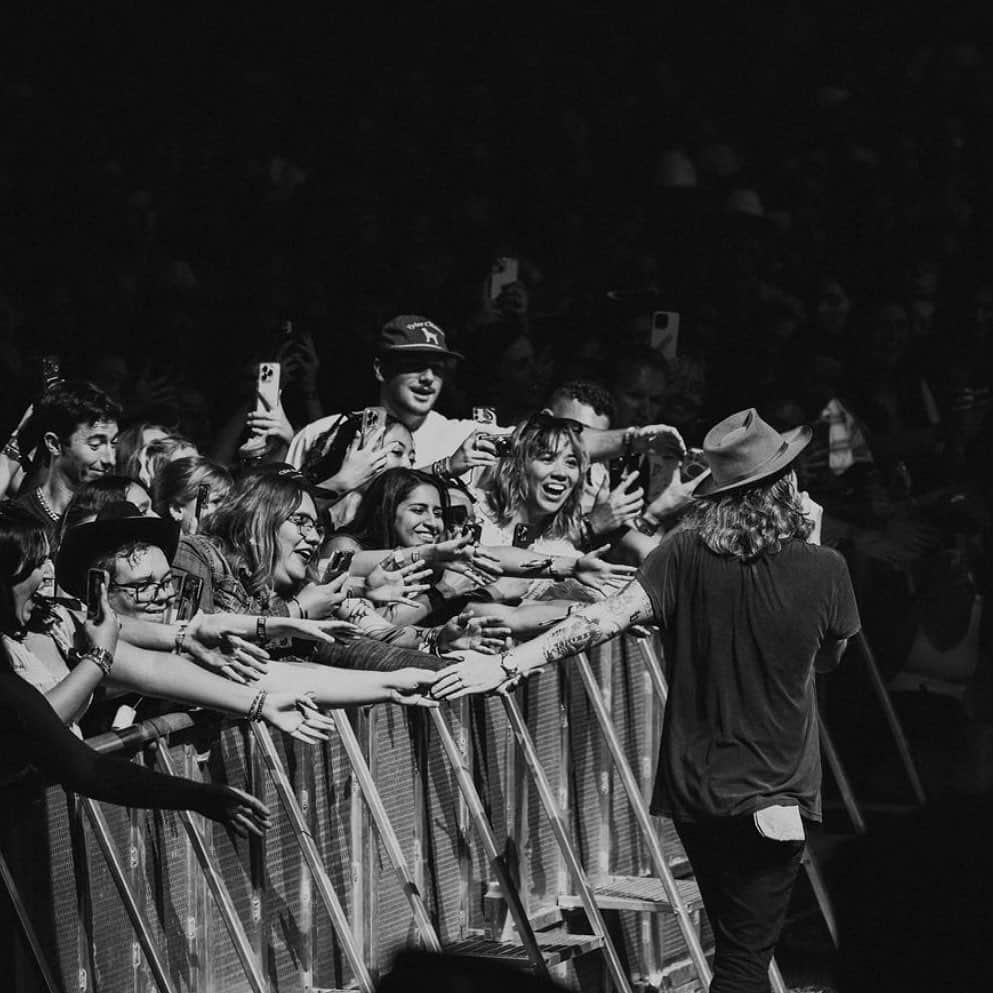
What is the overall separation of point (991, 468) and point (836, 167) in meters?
5.47

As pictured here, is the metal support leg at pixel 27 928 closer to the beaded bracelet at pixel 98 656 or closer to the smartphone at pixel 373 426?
the beaded bracelet at pixel 98 656

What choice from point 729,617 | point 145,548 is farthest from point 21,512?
point 729,617

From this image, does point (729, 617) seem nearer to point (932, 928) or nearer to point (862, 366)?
point (932, 928)

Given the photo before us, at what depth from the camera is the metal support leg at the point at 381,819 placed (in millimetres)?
6805

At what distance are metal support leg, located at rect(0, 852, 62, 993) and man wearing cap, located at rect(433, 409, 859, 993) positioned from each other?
4.92 ft

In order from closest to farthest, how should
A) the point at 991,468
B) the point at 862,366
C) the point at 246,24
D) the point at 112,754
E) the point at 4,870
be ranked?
1. the point at 4,870
2. the point at 112,754
3. the point at 991,468
4. the point at 862,366
5. the point at 246,24

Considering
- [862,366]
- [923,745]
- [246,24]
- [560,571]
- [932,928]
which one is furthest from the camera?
[246,24]

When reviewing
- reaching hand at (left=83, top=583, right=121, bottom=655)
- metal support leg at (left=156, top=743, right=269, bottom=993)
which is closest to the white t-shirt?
metal support leg at (left=156, top=743, right=269, bottom=993)

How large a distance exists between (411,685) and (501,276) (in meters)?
5.33

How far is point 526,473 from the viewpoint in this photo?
8570 millimetres

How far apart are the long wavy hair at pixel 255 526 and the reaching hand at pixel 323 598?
0.80 feet

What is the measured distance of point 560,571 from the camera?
802 centimetres

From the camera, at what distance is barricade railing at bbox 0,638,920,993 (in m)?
5.90

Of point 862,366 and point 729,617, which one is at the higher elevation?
point 862,366
